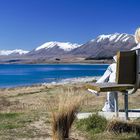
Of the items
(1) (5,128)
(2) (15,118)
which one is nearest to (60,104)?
(1) (5,128)

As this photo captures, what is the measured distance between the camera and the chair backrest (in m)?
6.19

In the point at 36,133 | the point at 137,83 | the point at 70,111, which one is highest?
the point at 137,83

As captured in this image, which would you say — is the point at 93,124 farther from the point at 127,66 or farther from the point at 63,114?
the point at 127,66

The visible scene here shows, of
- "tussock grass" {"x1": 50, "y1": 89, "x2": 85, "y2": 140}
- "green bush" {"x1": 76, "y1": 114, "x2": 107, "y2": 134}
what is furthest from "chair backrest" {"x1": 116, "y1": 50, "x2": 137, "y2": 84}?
"green bush" {"x1": 76, "y1": 114, "x2": 107, "y2": 134}

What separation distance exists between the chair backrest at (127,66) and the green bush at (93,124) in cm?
106

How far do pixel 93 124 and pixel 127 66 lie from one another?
4.62ft

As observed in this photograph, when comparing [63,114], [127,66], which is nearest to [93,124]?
[63,114]

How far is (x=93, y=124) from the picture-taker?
23.6ft

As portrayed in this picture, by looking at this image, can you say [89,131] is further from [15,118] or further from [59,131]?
[15,118]

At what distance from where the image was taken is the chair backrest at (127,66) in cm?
619

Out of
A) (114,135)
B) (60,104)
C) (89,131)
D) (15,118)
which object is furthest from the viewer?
(15,118)

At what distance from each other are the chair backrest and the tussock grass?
27.7 inches

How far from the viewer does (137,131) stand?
6742 millimetres

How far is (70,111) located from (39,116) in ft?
9.13
